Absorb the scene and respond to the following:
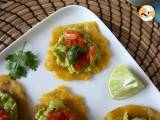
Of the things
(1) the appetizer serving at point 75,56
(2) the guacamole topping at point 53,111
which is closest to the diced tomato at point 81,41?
(1) the appetizer serving at point 75,56

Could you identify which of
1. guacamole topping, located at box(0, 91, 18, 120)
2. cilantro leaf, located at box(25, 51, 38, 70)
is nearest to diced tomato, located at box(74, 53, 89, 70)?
cilantro leaf, located at box(25, 51, 38, 70)

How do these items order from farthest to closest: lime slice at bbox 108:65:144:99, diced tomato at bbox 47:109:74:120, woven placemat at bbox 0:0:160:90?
woven placemat at bbox 0:0:160:90 < lime slice at bbox 108:65:144:99 < diced tomato at bbox 47:109:74:120

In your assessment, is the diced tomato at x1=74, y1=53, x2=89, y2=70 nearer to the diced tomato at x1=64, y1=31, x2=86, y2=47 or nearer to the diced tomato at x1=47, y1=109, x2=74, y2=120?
the diced tomato at x1=64, y1=31, x2=86, y2=47

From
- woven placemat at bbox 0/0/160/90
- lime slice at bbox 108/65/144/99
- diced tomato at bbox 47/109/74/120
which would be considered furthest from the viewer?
woven placemat at bbox 0/0/160/90

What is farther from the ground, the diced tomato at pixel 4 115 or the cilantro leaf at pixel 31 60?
the cilantro leaf at pixel 31 60

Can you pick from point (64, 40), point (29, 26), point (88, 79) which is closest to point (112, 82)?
point (88, 79)

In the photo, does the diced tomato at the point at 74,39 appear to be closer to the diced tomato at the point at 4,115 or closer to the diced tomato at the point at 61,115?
the diced tomato at the point at 61,115

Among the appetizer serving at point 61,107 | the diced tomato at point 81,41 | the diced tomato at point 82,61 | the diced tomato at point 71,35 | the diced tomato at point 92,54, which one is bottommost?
the appetizer serving at point 61,107
